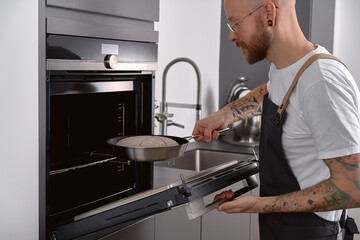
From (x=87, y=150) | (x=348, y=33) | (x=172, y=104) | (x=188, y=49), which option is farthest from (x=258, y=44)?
(x=348, y=33)

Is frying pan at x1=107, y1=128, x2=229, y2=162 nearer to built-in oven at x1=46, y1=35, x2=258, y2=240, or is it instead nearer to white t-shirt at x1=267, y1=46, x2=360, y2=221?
built-in oven at x1=46, y1=35, x2=258, y2=240

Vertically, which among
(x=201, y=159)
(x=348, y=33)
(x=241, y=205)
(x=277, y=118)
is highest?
(x=348, y=33)

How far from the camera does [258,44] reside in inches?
53.1

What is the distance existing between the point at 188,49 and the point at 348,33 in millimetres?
1364

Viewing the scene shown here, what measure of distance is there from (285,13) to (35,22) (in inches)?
25.6

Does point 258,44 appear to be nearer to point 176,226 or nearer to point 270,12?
point 270,12

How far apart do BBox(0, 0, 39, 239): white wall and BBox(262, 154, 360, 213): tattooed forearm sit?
2.22 feet

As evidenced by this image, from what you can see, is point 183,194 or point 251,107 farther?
point 251,107

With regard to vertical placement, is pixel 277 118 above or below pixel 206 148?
above

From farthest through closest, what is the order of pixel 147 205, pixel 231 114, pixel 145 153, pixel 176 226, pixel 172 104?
pixel 172 104 < pixel 176 226 < pixel 231 114 < pixel 145 153 < pixel 147 205

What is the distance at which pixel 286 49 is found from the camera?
1353mm

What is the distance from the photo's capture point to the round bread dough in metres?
1.42

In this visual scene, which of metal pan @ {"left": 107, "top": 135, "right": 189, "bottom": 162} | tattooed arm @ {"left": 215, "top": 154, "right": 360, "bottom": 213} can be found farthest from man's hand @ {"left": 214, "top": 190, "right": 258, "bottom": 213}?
metal pan @ {"left": 107, "top": 135, "right": 189, "bottom": 162}

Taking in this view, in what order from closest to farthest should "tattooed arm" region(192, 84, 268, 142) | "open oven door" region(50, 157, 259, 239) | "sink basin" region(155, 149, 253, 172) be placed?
"open oven door" region(50, 157, 259, 239), "tattooed arm" region(192, 84, 268, 142), "sink basin" region(155, 149, 253, 172)
